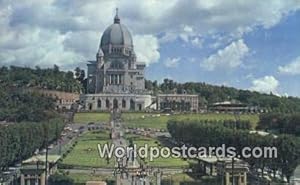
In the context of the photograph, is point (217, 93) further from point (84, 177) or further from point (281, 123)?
point (84, 177)

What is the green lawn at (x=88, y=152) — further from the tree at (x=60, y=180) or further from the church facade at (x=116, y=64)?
the church facade at (x=116, y=64)

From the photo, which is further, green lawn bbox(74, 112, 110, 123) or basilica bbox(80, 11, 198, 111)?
basilica bbox(80, 11, 198, 111)

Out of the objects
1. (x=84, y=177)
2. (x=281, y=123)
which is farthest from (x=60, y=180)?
(x=281, y=123)

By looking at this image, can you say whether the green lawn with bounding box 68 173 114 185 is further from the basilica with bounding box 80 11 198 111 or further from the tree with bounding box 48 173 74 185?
the basilica with bounding box 80 11 198 111

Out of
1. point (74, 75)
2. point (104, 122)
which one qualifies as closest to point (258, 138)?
point (104, 122)

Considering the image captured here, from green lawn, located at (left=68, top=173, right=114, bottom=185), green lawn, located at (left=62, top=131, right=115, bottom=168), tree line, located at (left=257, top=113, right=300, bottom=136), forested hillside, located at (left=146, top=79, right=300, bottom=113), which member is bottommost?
green lawn, located at (left=68, top=173, right=114, bottom=185)

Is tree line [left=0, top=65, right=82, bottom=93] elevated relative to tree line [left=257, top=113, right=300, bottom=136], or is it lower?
elevated

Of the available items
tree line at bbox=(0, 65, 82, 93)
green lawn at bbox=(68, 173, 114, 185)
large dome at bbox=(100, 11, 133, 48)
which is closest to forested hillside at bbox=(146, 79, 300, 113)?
large dome at bbox=(100, 11, 133, 48)
